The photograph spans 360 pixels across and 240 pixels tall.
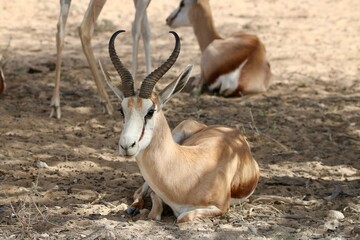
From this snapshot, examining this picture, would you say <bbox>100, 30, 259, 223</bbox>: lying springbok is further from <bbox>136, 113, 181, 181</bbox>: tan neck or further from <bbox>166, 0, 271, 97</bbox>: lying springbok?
<bbox>166, 0, 271, 97</bbox>: lying springbok

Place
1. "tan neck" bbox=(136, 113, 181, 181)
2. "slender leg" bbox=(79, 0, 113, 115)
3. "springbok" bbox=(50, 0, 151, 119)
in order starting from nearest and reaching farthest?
"tan neck" bbox=(136, 113, 181, 181) < "springbok" bbox=(50, 0, 151, 119) < "slender leg" bbox=(79, 0, 113, 115)

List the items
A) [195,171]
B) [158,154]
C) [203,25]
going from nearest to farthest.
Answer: [158,154] → [195,171] → [203,25]

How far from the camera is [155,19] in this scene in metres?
11.8

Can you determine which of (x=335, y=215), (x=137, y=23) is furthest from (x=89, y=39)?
(x=335, y=215)

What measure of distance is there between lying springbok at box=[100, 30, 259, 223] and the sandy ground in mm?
132

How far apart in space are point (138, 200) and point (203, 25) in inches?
167

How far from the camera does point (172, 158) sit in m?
5.64

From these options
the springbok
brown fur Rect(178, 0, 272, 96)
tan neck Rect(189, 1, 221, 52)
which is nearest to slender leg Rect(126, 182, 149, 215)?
the springbok

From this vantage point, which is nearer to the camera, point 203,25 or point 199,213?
point 199,213

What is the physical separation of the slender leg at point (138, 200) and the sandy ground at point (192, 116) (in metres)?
0.06

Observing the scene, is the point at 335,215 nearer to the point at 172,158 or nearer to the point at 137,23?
the point at 172,158

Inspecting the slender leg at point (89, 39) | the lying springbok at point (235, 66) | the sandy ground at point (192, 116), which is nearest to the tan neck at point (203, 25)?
the lying springbok at point (235, 66)

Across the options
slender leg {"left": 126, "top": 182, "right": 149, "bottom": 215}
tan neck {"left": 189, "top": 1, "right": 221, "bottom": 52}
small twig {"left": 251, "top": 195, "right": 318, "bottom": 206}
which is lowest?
small twig {"left": 251, "top": 195, "right": 318, "bottom": 206}

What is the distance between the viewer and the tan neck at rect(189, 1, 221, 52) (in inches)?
387
